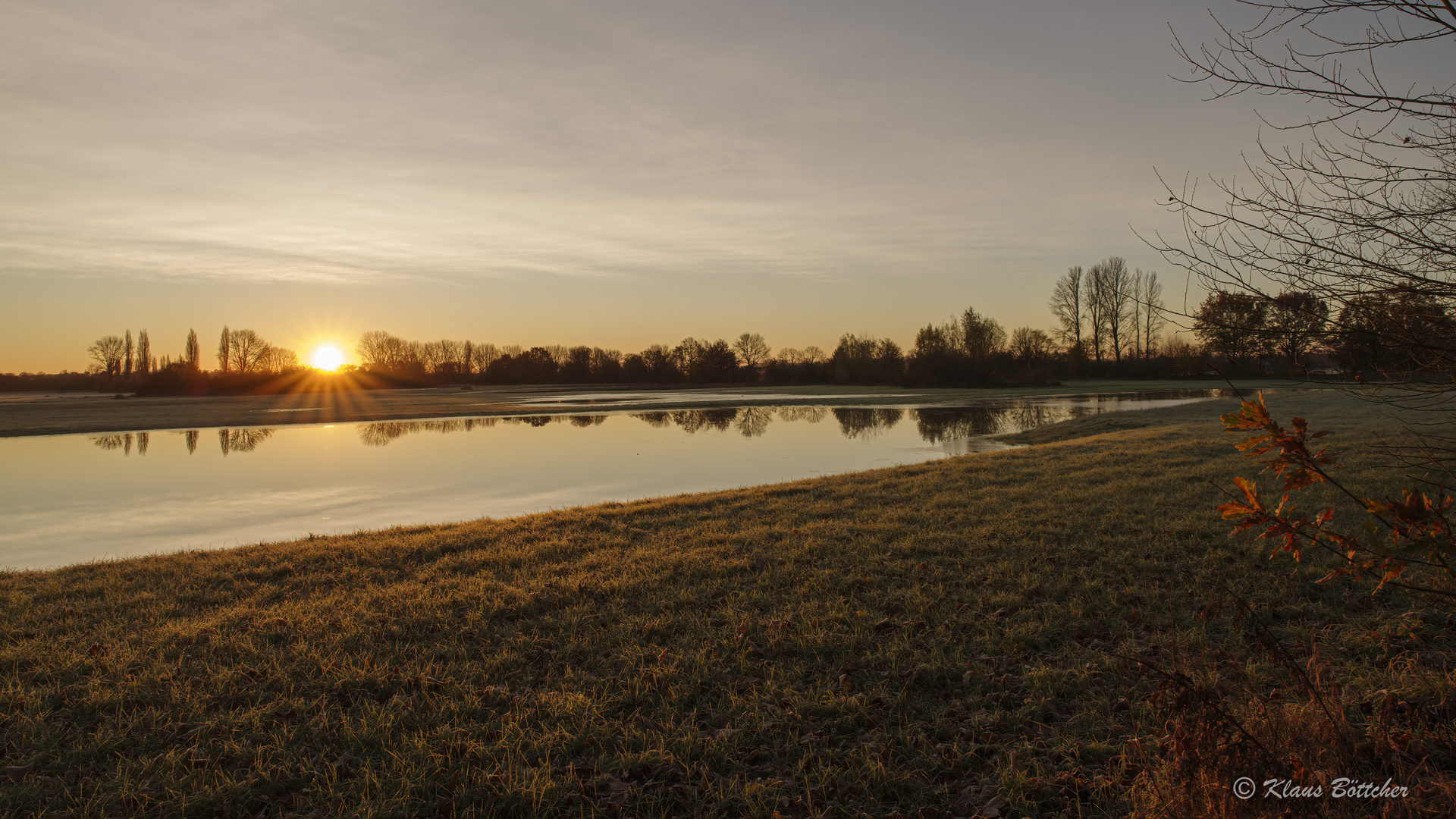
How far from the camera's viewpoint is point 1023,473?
12141mm

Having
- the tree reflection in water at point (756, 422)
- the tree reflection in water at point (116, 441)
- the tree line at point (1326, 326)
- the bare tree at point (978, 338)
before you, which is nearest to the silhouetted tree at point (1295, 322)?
the tree line at point (1326, 326)

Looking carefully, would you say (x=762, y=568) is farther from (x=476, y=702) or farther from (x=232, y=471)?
(x=232, y=471)

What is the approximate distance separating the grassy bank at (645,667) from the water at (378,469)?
136 inches

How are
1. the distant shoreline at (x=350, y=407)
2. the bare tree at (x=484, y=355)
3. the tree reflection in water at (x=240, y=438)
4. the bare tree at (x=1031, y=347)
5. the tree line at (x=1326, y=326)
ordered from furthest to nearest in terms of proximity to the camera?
the bare tree at (x=484, y=355) → the bare tree at (x=1031, y=347) → the distant shoreline at (x=350, y=407) → the tree reflection in water at (x=240, y=438) → the tree line at (x=1326, y=326)

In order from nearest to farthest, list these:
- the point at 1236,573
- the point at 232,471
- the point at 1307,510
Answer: the point at 1236,573 → the point at 1307,510 → the point at 232,471

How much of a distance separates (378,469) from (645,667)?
15.2 meters

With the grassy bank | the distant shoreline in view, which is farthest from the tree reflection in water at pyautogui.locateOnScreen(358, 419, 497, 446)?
the grassy bank

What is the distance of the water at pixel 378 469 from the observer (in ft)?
37.8

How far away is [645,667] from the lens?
5043 millimetres

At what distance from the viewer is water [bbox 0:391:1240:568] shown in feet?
37.8

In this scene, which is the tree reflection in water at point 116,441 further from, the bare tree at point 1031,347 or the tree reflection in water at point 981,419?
the bare tree at point 1031,347

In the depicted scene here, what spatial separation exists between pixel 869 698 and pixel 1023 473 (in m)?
8.74

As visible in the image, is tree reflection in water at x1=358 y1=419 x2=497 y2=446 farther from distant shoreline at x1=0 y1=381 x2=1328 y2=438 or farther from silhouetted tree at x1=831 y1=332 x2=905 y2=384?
silhouetted tree at x1=831 y1=332 x2=905 y2=384

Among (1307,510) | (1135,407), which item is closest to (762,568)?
(1307,510)
